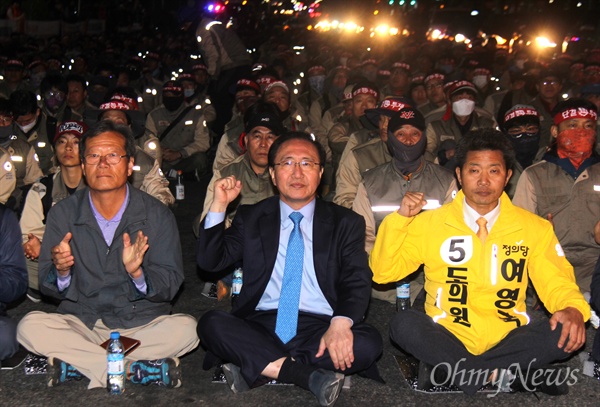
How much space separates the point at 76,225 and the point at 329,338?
6.30 ft

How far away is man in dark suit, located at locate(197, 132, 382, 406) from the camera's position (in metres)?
5.23

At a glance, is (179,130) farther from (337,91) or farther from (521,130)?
(521,130)

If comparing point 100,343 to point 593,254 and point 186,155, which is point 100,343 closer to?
point 593,254

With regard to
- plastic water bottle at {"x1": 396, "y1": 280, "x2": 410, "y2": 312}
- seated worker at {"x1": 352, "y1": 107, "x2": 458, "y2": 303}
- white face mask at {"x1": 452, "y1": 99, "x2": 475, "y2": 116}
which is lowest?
plastic water bottle at {"x1": 396, "y1": 280, "x2": 410, "y2": 312}

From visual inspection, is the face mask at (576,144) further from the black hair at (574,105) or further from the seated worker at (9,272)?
the seated worker at (9,272)

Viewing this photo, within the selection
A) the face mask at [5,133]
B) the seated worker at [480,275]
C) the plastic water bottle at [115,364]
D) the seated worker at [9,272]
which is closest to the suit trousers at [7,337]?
the seated worker at [9,272]

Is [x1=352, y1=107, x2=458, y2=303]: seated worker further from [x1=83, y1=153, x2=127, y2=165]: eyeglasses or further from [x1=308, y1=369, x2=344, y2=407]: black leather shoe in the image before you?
[x1=83, y1=153, x2=127, y2=165]: eyeglasses

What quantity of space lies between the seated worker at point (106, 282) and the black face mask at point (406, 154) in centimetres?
239

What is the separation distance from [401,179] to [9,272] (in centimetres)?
341

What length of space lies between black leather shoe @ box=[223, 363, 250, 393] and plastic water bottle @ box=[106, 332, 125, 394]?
681mm

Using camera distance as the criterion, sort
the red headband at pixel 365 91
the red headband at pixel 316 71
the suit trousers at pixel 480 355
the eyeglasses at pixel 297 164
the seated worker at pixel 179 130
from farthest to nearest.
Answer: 1. the red headband at pixel 316 71
2. the seated worker at pixel 179 130
3. the red headband at pixel 365 91
4. the eyeglasses at pixel 297 164
5. the suit trousers at pixel 480 355

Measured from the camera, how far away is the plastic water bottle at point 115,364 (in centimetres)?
523

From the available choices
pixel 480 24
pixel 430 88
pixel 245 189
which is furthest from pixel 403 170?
pixel 480 24

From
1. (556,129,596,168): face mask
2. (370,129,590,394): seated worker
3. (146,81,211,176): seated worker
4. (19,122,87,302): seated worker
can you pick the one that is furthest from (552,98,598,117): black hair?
(146,81,211,176): seated worker
